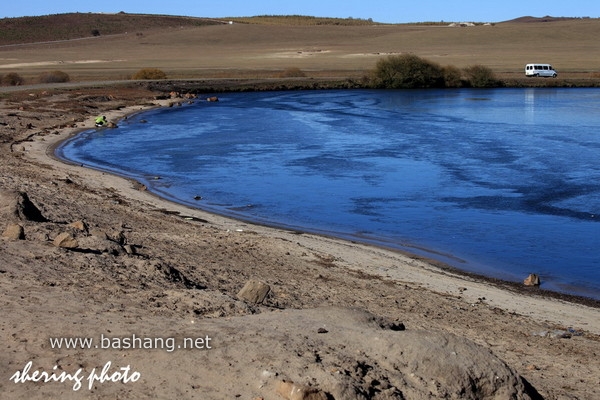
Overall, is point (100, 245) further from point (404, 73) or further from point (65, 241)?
point (404, 73)

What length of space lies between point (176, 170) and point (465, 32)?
318 feet

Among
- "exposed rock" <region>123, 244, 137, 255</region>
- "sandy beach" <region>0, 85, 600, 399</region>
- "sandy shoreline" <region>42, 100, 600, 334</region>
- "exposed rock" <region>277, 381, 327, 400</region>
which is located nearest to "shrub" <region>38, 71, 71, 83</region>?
"sandy shoreline" <region>42, 100, 600, 334</region>

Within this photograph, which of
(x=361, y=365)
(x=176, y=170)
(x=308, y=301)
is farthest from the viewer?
(x=176, y=170)

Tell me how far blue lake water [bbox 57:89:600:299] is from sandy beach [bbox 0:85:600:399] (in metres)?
1.79

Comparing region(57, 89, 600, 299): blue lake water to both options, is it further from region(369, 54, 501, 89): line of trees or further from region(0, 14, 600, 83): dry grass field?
region(0, 14, 600, 83): dry grass field

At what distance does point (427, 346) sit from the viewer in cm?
714

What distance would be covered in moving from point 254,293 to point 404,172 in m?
15.7

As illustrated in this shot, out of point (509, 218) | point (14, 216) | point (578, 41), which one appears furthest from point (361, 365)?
point (578, 41)

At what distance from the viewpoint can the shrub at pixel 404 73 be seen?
63.8 m

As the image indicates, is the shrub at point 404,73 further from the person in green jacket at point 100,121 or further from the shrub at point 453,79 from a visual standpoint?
the person in green jacket at point 100,121

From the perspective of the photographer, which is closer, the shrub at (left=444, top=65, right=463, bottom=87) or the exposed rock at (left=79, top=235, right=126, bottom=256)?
the exposed rock at (left=79, top=235, right=126, bottom=256)

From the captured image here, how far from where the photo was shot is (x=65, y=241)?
11.1 meters

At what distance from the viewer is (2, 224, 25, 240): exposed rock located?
11.3m

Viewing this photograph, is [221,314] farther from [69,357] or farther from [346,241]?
[346,241]
